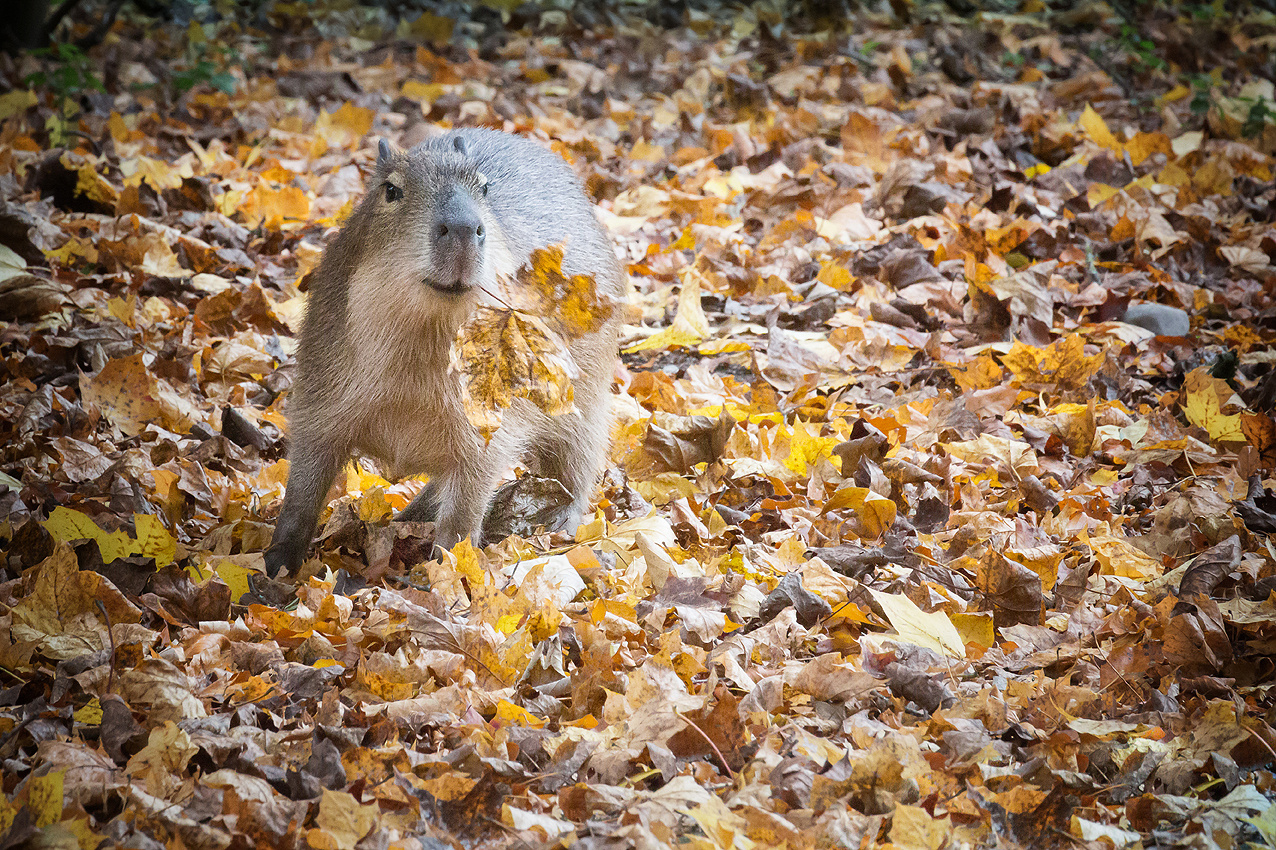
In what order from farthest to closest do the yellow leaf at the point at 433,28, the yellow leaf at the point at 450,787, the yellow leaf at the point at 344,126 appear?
the yellow leaf at the point at 433,28, the yellow leaf at the point at 344,126, the yellow leaf at the point at 450,787

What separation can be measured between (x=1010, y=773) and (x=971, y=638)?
496 mm

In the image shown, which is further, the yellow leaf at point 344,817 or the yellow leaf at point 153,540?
the yellow leaf at point 153,540

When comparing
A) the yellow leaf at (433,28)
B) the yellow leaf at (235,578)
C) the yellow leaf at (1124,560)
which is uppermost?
the yellow leaf at (1124,560)

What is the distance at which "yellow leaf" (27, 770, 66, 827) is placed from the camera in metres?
1.84

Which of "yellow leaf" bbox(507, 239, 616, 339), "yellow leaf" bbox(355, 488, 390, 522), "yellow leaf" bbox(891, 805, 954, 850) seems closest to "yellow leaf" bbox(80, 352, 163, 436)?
"yellow leaf" bbox(355, 488, 390, 522)

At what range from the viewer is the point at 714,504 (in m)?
3.31

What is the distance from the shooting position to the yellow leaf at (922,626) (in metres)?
2.50

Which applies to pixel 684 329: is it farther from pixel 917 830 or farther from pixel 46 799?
pixel 46 799

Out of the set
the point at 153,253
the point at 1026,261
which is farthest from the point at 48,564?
the point at 1026,261

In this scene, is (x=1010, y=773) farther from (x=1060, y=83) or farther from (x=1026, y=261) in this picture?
(x=1060, y=83)

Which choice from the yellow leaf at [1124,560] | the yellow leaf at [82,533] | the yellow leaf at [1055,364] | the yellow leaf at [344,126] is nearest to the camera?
the yellow leaf at [82,533]

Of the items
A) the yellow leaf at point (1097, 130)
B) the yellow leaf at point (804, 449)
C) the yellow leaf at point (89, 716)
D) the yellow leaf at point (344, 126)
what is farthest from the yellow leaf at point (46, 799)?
the yellow leaf at point (1097, 130)

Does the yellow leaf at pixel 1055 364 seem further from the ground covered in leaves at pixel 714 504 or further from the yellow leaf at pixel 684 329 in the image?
the yellow leaf at pixel 684 329

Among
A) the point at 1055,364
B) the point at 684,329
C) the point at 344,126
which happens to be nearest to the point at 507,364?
the point at 684,329
